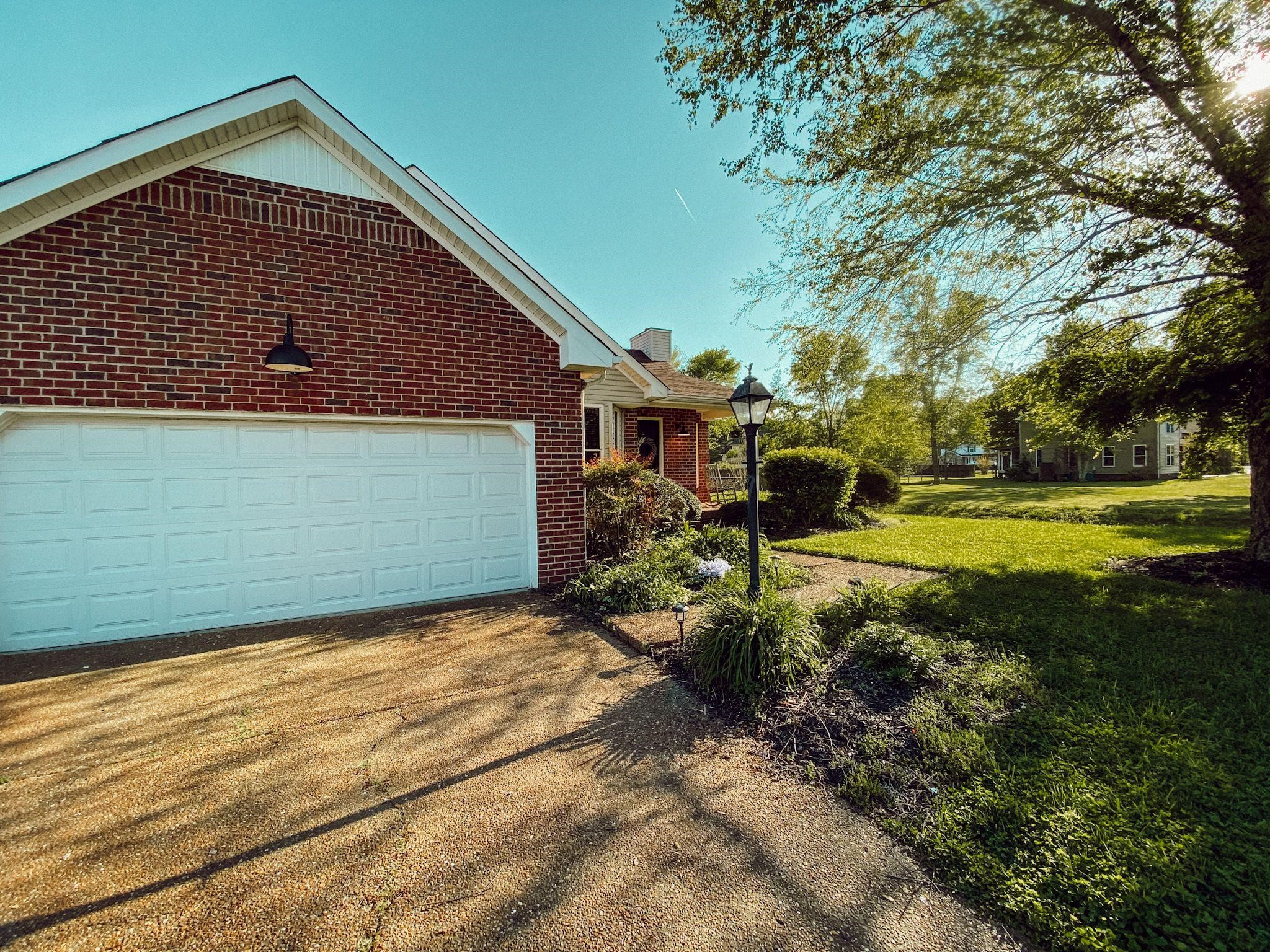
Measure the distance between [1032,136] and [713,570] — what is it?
6.61m

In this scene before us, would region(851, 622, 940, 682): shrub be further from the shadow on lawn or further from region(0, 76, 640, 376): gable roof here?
region(0, 76, 640, 376): gable roof

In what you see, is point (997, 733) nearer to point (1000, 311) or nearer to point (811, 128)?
point (1000, 311)

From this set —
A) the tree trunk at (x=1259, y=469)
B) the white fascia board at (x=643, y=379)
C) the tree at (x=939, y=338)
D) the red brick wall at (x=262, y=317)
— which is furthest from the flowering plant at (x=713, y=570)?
the tree trunk at (x=1259, y=469)

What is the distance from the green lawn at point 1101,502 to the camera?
41.7 ft

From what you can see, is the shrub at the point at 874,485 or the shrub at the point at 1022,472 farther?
the shrub at the point at 1022,472

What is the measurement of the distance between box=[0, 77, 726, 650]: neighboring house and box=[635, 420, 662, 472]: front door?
629 cm

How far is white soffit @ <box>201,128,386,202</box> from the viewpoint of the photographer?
5520 millimetres

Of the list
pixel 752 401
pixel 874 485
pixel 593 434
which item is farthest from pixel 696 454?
pixel 752 401

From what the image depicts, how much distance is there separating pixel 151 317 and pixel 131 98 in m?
3.35

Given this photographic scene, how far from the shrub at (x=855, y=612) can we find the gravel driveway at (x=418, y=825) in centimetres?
162

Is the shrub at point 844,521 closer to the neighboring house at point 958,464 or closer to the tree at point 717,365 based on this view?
the neighboring house at point 958,464

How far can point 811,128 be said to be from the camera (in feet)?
23.4

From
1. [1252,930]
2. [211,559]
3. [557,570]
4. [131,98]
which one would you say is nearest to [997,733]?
[1252,930]

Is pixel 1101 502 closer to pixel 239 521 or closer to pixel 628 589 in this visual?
pixel 628 589
